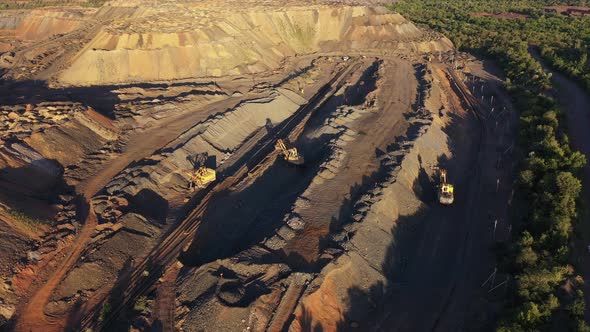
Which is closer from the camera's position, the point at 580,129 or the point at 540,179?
the point at 540,179

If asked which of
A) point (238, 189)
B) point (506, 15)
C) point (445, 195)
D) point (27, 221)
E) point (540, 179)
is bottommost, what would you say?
point (238, 189)

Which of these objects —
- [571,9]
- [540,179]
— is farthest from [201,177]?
[571,9]

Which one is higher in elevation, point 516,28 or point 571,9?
point 571,9

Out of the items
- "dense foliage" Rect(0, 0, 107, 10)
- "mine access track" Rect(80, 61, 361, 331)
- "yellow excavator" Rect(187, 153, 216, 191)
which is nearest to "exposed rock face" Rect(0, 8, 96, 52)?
"dense foliage" Rect(0, 0, 107, 10)

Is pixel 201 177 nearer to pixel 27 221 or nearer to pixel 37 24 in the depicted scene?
pixel 27 221

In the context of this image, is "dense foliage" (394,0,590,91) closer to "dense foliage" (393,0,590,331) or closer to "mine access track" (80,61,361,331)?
"dense foliage" (393,0,590,331)
